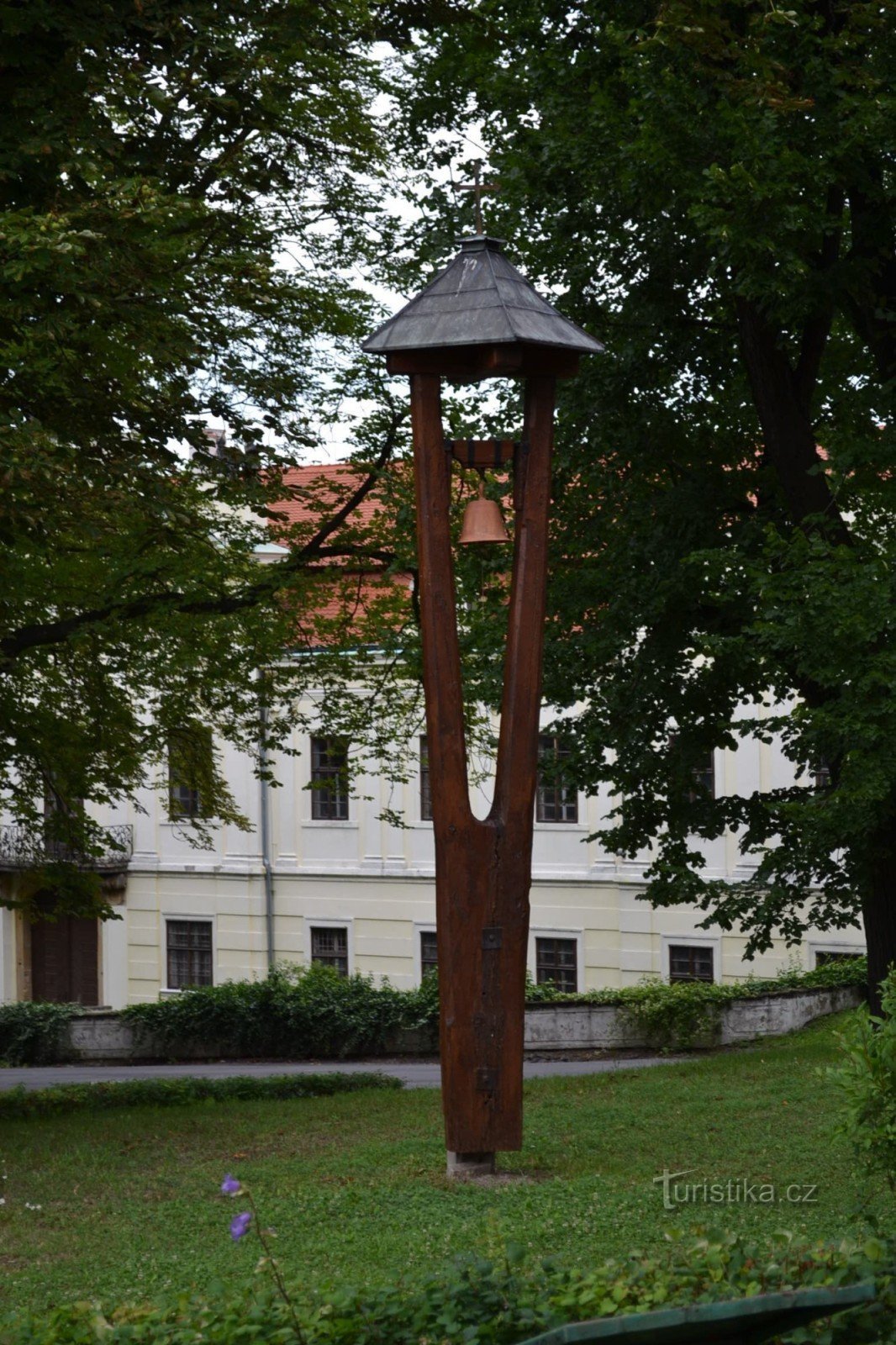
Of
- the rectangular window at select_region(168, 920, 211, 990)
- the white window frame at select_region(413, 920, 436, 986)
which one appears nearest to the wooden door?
the rectangular window at select_region(168, 920, 211, 990)

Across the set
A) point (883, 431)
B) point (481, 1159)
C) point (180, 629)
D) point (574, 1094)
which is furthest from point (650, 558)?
point (481, 1159)

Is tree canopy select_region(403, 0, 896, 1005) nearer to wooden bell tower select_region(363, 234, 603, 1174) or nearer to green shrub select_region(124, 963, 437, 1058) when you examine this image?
wooden bell tower select_region(363, 234, 603, 1174)

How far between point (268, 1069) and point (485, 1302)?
74.8ft

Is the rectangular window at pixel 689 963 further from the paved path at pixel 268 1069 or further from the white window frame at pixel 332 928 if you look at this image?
the white window frame at pixel 332 928

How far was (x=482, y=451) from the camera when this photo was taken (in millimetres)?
8992

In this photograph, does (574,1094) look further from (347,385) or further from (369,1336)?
(369,1336)

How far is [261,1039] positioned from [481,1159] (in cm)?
1994

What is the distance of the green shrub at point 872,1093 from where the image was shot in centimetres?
659

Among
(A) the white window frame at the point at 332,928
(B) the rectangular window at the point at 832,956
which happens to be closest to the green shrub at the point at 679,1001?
(B) the rectangular window at the point at 832,956

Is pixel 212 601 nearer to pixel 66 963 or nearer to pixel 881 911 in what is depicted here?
pixel 881 911

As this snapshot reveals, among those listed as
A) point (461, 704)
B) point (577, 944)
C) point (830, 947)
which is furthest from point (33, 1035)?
point (461, 704)

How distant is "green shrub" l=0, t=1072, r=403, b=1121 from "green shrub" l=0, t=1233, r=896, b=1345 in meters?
12.2

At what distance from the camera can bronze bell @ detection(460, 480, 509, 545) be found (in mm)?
8898

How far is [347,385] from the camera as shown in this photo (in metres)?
16.5
